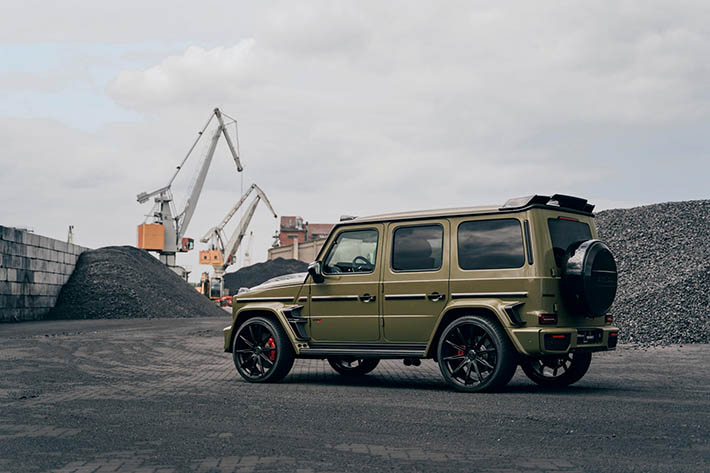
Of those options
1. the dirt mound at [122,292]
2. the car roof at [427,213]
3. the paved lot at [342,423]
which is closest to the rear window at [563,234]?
the car roof at [427,213]

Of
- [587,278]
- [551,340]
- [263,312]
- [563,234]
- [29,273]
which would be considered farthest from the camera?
[29,273]

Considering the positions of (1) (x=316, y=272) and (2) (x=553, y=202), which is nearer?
(2) (x=553, y=202)

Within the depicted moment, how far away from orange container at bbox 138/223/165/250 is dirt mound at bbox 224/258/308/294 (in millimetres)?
13535

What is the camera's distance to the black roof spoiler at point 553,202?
8711 mm

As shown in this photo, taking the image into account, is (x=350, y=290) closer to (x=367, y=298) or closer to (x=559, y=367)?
(x=367, y=298)

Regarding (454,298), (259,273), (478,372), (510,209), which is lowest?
(478,372)

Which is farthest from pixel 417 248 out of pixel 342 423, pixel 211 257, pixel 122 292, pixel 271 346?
pixel 211 257

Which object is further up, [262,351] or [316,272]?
[316,272]

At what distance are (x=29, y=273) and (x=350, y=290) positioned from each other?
23776mm

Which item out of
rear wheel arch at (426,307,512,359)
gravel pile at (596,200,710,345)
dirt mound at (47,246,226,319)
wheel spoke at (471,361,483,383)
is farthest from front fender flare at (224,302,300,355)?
dirt mound at (47,246,226,319)

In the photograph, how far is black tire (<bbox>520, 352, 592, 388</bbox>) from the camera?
376 inches

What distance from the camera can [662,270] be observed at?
2266cm

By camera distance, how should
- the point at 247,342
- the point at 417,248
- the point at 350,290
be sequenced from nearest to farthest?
the point at 417,248, the point at 350,290, the point at 247,342

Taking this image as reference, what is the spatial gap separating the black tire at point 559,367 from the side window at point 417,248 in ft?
5.35
